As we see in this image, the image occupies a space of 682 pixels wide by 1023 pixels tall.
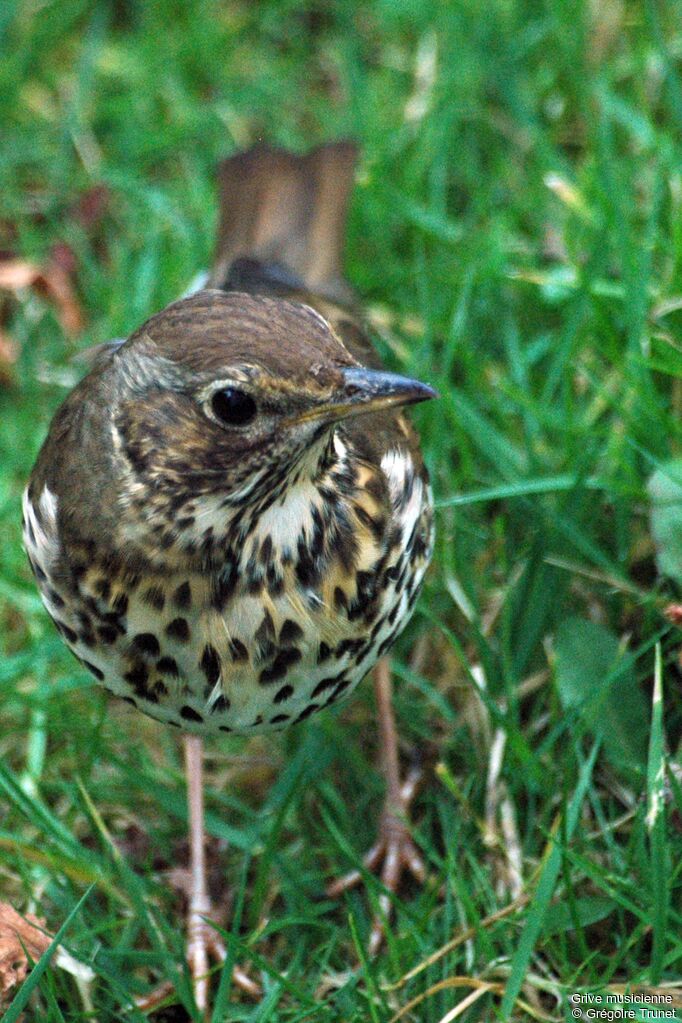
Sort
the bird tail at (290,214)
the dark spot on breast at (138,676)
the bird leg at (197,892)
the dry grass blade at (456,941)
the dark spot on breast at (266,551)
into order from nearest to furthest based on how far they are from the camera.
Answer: the dark spot on breast at (266,551) < the dark spot on breast at (138,676) < the dry grass blade at (456,941) < the bird leg at (197,892) < the bird tail at (290,214)

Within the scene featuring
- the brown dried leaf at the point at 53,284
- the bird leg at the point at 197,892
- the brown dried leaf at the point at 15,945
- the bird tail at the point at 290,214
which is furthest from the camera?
the brown dried leaf at the point at 53,284

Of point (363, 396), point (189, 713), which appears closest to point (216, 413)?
point (363, 396)

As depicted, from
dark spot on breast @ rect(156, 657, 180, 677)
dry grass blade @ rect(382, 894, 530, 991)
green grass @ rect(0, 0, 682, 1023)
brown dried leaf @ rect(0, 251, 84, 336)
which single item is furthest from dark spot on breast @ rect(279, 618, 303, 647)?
brown dried leaf @ rect(0, 251, 84, 336)

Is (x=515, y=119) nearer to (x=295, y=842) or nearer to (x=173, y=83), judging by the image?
(x=173, y=83)

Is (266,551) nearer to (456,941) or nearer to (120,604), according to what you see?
(120,604)

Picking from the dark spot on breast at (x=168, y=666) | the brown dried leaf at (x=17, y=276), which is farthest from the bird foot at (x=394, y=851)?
the brown dried leaf at (x=17, y=276)

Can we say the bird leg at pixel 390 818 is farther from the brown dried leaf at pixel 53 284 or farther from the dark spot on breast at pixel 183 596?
the brown dried leaf at pixel 53 284

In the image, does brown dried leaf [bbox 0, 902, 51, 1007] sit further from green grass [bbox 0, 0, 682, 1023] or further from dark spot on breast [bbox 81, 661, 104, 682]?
dark spot on breast [bbox 81, 661, 104, 682]
